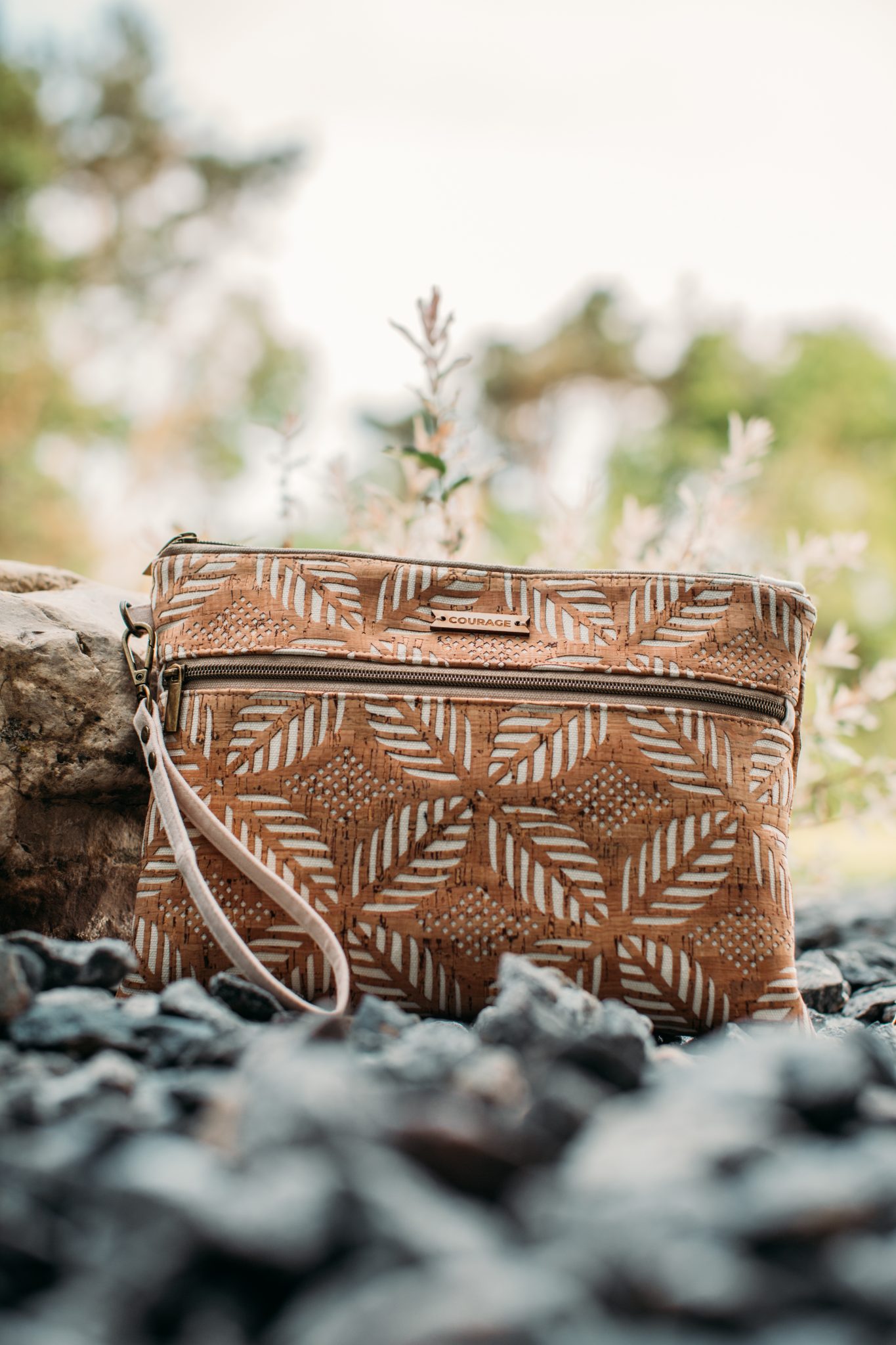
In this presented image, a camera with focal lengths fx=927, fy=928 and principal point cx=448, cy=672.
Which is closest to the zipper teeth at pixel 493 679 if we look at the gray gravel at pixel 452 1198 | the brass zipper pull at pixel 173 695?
the brass zipper pull at pixel 173 695

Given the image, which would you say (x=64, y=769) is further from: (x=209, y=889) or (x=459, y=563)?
(x=459, y=563)

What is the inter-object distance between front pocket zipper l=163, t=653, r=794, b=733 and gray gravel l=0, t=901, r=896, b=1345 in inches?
26.1

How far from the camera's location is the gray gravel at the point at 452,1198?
1.88ft

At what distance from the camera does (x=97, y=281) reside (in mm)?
14188

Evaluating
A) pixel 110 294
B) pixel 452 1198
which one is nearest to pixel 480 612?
pixel 452 1198

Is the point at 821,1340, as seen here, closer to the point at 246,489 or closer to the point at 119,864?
the point at 119,864

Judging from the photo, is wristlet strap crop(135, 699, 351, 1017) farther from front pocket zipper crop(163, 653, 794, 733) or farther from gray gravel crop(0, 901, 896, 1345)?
gray gravel crop(0, 901, 896, 1345)

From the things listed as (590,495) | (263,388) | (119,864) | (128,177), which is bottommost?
(119,864)

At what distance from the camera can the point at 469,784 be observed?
1.57 meters

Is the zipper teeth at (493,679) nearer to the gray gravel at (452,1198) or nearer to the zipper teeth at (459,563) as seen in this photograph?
the zipper teeth at (459,563)

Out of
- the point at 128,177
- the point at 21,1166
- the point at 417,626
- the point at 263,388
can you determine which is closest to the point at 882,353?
the point at 263,388

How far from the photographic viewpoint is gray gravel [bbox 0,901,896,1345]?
57cm

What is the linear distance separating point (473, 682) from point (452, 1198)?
98 cm

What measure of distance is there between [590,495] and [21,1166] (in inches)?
84.4
